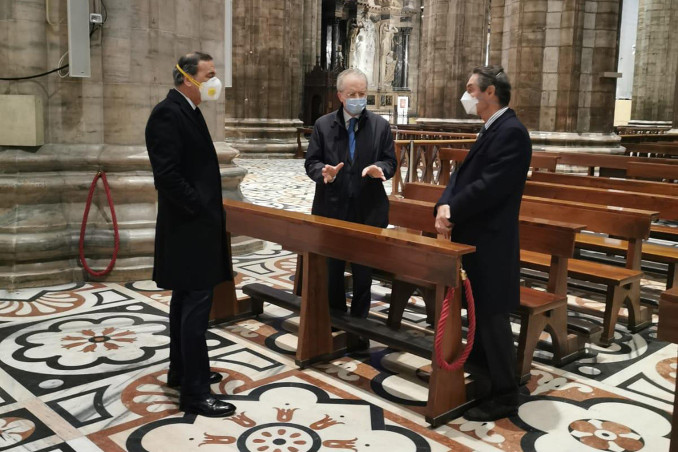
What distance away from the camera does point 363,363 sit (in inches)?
170

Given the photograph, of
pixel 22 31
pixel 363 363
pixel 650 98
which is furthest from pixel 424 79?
pixel 363 363

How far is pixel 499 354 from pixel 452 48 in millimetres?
17357

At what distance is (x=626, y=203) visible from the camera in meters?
6.14

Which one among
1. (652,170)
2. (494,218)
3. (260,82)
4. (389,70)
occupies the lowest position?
(652,170)

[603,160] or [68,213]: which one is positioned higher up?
[603,160]

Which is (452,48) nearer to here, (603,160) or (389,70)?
(603,160)

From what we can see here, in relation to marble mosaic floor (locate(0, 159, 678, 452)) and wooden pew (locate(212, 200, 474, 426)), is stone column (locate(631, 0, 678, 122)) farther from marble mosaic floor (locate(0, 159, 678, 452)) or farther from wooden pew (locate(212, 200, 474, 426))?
wooden pew (locate(212, 200, 474, 426))

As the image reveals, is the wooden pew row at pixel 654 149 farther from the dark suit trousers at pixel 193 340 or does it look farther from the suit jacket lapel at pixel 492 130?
the dark suit trousers at pixel 193 340

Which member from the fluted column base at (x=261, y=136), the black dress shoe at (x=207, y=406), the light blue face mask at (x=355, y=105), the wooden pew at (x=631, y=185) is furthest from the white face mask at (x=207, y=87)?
the fluted column base at (x=261, y=136)

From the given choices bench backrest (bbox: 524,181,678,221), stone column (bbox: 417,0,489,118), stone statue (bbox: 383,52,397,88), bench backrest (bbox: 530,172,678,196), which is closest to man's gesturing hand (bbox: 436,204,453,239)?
bench backrest (bbox: 524,181,678,221)

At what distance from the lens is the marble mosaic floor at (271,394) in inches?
130

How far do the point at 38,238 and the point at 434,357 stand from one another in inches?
151

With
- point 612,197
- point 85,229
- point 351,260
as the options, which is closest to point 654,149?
point 612,197

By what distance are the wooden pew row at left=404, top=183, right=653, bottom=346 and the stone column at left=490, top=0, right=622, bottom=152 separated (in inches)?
271
